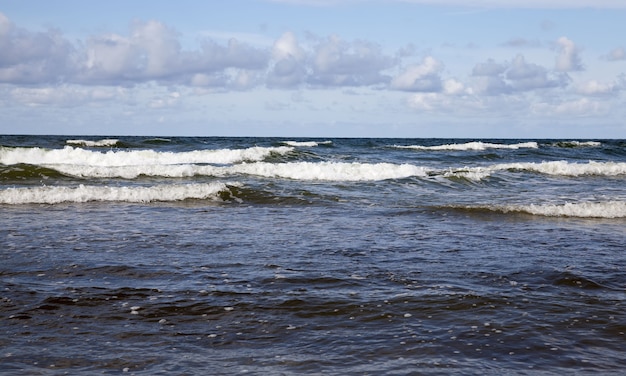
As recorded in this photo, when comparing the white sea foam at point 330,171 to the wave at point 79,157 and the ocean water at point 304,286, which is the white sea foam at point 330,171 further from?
the wave at point 79,157

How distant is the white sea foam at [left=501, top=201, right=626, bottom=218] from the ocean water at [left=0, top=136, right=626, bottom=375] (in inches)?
2.0

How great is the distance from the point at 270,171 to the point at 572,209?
1114cm

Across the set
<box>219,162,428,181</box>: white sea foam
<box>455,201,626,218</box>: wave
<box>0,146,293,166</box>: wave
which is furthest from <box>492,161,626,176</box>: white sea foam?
<box>0,146,293,166</box>: wave

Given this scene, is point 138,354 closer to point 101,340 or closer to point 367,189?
point 101,340

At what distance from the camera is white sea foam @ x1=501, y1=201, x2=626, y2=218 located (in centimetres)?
1268

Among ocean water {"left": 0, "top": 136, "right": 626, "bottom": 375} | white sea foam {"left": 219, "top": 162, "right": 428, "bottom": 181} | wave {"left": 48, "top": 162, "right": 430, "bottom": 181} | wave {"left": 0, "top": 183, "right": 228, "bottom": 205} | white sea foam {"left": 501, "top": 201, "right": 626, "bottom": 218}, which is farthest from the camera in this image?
white sea foam {"left": 219, "top": 162, "right": 428, "bottom": 181}

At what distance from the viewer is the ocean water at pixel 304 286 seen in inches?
181

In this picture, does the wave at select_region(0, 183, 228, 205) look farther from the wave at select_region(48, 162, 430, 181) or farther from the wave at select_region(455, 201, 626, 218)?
the wave at select_region(455, 201, 626, 218)

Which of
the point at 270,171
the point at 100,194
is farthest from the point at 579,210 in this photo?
the point at 270,171

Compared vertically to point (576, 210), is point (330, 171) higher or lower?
higher

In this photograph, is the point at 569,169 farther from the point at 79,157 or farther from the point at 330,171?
the point at 79,157

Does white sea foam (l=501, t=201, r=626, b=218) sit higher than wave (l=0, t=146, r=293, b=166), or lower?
lower

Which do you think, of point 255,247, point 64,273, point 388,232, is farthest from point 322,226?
point 64,273

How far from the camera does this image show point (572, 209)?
42.2 ft
